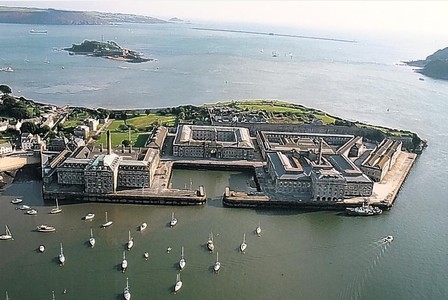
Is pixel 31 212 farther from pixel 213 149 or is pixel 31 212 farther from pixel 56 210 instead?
pixel 213 149

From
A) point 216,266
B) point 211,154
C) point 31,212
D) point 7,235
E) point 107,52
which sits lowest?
point 107,52

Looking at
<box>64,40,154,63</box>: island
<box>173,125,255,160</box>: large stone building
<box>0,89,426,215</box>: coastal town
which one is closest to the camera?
<box>0,89,426,215</box>: coastal town

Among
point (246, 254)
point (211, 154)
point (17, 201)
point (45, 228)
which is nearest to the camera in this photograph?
point (246, 254)

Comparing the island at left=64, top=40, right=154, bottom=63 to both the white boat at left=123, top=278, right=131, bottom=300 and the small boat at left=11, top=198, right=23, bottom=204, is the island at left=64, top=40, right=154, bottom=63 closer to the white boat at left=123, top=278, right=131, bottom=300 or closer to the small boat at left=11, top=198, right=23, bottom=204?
the small boat at left=11, top=198, right=23, bottom=204

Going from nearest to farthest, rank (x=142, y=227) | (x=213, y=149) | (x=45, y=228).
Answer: (x=45, y=228)
(x=142, y=227)
(x=213, y=149)

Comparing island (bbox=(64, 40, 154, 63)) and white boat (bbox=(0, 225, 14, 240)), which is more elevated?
white boat (bbox=(0, 225, 14, 240))

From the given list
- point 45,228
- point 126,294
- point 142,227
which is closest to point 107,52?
point 45,228

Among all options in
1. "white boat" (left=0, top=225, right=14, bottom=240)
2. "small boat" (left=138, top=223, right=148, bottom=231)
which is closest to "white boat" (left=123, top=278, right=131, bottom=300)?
"small boat" (left=138, top=223, right=148, bottom=231)

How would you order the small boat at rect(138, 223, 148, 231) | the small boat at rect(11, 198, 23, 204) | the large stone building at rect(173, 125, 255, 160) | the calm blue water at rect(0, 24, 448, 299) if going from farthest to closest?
1. the large stone building at rect(173, 125, 255, 160)
2. the small boat at rect(11, 198, 23, 204)
3. the small boat at rect(138, 223, 148, 231)
4. the calm blue water at rect(0, 24, 448, 299)

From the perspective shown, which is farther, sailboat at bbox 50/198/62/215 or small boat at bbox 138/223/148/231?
sailboat at bbox 50/198/62/215
